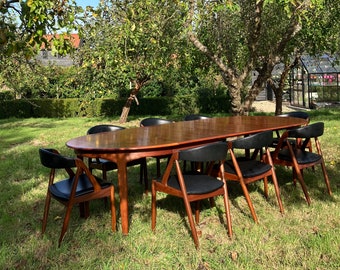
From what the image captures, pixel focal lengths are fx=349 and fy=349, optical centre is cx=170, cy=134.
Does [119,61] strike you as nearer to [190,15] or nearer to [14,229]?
[190,15]

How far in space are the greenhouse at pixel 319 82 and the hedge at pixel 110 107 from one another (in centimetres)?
372

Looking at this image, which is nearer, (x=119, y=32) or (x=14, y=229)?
(x=14, y=229)

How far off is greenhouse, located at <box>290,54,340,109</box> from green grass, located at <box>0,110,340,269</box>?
40.1 feet

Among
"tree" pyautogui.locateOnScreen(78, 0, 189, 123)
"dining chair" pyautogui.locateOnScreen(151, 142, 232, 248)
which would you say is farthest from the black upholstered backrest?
"tree" pyautogui.locateOnScreen(78, 0, 189, 123)

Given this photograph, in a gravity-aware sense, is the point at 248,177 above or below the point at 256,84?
below

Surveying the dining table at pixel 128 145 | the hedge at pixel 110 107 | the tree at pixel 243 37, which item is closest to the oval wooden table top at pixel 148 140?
the dining table at pixel 128 145

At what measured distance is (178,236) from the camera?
10.8ft

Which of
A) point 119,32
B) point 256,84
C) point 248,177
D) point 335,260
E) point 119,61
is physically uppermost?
point 119,32

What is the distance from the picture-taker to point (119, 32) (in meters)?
9.30

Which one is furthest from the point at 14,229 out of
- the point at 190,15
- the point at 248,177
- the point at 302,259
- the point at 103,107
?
the point at 103,107

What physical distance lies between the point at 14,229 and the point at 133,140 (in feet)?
5.13

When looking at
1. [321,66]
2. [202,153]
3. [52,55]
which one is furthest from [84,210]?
[321,66]

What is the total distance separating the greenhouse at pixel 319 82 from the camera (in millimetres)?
15664

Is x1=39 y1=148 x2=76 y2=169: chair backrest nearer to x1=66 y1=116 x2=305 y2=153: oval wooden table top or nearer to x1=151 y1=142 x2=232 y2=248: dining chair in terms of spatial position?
x1=66 y1=116 x2=305 y2=153: oval wooden table top
